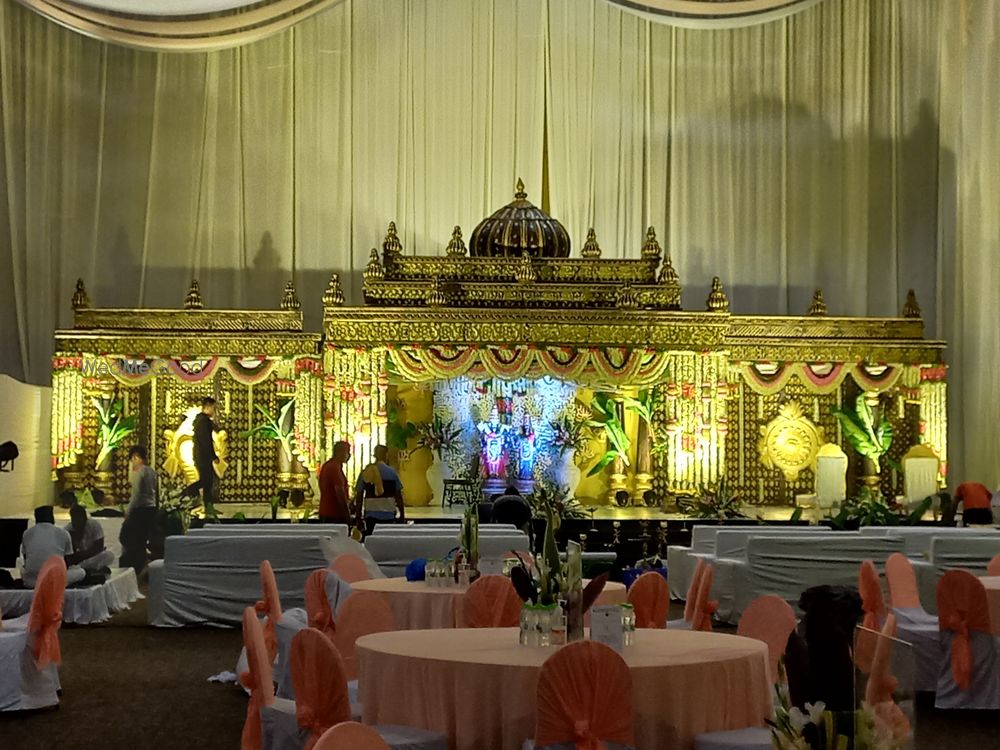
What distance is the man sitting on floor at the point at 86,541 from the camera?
40.2ft

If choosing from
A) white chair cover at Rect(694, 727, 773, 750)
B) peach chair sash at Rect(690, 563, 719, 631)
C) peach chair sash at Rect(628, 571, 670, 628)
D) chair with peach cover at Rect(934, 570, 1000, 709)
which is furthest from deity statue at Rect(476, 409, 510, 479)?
white chair cover at Rect(694, 727, 773, 750)

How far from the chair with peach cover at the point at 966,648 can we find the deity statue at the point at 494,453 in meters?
10.8

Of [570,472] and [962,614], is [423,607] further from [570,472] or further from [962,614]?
[570,472]

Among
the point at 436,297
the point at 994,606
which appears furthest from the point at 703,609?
the point at 436,297

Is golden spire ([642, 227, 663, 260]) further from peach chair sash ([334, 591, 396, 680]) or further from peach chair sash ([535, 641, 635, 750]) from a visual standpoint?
peach chair sash ([535, 641, 635, 750])

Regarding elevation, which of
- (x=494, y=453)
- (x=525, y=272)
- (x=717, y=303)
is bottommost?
(x=494, y=453)

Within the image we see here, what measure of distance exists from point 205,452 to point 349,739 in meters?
13.8

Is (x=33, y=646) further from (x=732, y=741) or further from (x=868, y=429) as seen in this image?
(x=868, y=429)

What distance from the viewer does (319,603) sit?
27.1 feet

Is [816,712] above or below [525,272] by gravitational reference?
below

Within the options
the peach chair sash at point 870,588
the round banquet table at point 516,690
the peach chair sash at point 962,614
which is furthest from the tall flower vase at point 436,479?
the round banquet table at point 516,690

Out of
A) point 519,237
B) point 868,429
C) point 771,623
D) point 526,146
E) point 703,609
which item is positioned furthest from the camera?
point 526,146

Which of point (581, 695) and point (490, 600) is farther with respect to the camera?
point (490, 600)

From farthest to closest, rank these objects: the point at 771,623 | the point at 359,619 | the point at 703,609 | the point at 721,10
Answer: the point at 721,10
the point at 703,609
the point at 359,619
the point at 771,623
